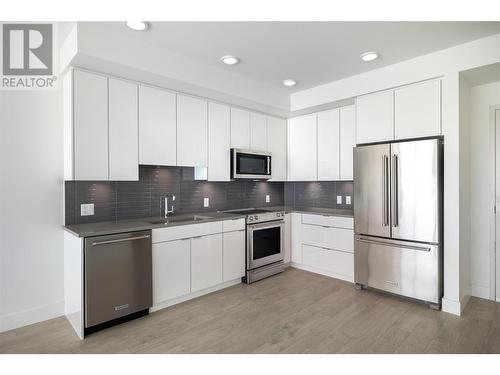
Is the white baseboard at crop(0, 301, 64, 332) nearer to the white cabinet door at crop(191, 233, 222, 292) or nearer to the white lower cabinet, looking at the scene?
the white cabinet door at crop(191, 233, 222, 292)

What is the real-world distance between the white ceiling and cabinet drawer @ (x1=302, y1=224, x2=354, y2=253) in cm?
204

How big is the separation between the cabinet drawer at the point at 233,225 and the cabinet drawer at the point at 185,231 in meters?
0.08

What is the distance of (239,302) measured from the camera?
3.17 meters

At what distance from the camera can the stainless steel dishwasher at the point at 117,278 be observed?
2436 mm

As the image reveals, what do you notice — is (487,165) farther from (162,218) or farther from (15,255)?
(15,255)

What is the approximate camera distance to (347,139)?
13.2 ft

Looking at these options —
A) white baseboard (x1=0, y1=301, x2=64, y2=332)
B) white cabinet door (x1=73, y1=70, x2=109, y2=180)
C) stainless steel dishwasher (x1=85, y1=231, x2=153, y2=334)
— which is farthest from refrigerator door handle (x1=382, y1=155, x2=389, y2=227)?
white baseboard (x1=0, y1=301, x2=64, y2=332)

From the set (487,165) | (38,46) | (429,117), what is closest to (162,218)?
(38,46)

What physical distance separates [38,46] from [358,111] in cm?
351

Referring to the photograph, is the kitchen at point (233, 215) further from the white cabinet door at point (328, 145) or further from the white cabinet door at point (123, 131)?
the white cabinet door at point (328, 145)

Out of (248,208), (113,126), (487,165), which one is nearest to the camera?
(113,126)

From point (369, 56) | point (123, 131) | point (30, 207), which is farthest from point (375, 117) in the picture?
point (30, 207)

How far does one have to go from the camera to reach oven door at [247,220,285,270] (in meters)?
3.76

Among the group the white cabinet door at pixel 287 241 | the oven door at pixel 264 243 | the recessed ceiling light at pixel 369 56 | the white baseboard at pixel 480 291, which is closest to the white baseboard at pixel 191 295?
the oven door at pixel 264 243
